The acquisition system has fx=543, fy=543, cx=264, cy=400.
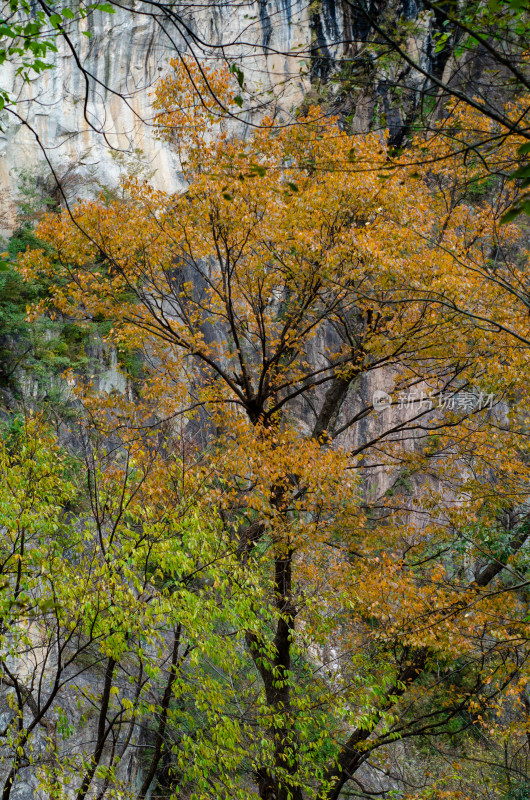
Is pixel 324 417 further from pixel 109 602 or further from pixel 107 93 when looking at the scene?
pixel 107 93

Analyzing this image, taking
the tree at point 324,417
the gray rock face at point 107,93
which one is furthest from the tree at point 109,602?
the gray rock face at point 107,93

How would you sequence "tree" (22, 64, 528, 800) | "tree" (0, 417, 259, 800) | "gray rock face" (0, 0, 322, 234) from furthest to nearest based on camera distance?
"gray rock face" (0, 0, 322, 234) → "tree" (22, 64, 528, 800) → "tree" (0, 417, 259, 800)

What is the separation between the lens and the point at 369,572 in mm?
6535

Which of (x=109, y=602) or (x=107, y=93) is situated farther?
(x=107, y=93)

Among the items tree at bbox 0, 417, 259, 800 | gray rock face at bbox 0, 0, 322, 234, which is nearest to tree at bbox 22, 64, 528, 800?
tree at bbox 0, 417, 259, 800

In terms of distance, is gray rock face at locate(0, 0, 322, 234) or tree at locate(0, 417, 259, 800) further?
gray rock face at locate(0, 0, 322, 234)

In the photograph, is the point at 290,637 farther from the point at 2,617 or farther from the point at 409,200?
the point at 409,200

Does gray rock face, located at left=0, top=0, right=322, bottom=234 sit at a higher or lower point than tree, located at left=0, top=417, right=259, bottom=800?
higher

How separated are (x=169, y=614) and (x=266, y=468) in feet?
6.90

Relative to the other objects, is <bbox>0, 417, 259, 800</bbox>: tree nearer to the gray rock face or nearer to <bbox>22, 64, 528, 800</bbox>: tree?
<bbox>22, 64, 528, 800</bbox>: tree

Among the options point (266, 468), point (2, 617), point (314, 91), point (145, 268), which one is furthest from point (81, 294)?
point (314, 91)

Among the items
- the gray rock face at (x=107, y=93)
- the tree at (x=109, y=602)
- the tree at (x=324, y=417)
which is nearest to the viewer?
the tree at (x=109, y=602)

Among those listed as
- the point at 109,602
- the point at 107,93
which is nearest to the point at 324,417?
the point at 109,602

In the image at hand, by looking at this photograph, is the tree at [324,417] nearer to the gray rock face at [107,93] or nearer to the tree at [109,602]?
the tree at [109,602]
